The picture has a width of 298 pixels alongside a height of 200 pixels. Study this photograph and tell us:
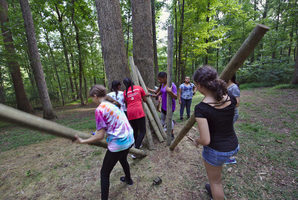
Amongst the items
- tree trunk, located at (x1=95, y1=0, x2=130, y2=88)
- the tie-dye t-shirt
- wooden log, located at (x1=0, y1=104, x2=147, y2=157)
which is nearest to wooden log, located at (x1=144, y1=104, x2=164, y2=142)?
tree trunk, located at (x1=95, y1=0, x2=130, y2=88)

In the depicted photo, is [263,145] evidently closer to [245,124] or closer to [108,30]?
[245,124]

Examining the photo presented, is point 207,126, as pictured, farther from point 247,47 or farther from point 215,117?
point 247,47

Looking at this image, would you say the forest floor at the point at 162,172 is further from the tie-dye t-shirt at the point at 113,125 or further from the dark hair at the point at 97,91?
the dark hair at the point at 97,91

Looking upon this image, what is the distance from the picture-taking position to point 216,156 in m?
1.59

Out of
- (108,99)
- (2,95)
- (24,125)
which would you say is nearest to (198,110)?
(108,99)

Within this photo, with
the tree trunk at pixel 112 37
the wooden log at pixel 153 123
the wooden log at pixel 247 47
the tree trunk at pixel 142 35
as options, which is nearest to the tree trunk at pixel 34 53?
the tree trunk at pixel 112 37

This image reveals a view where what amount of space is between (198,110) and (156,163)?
7.72 ft

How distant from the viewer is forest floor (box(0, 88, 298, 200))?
96.0 inches

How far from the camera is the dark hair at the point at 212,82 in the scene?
1.45m

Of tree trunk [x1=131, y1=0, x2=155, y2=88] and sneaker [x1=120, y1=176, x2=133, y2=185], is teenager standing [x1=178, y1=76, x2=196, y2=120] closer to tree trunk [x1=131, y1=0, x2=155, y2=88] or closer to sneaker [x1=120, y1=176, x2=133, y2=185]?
tree trunk [x1=131, y1=0, x2=155, y2=88]

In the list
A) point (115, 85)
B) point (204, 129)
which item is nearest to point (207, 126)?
point (204, 129)

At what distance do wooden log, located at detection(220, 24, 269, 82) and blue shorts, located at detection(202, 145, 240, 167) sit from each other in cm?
98

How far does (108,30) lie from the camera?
3566mm

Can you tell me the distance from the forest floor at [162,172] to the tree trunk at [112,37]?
8.43 ft
